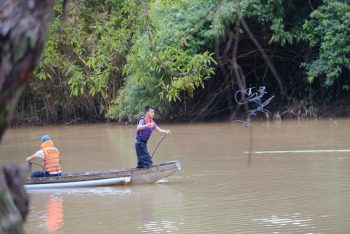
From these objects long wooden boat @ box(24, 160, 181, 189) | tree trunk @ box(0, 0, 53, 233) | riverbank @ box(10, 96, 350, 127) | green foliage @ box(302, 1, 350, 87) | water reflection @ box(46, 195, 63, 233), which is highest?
green foliage @ box(302, 1, 350, 87)

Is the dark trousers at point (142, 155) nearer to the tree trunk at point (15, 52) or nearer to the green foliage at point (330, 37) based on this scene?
the green foliage at point (330, 37)

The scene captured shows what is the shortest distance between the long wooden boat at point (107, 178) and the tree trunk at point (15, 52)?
11.2 m

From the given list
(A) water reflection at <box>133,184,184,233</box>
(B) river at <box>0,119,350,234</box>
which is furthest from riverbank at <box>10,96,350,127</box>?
(A) water reflection at <box>133,184,184,233</box>

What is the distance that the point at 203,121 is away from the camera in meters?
27.6

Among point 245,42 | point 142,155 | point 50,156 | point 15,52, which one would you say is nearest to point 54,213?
point 50,156

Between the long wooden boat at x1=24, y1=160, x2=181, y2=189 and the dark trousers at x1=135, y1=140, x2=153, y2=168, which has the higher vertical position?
the dark trousers at x1=135, y1=140, x2=153, y2=168

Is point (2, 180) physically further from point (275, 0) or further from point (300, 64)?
point (300, 64)

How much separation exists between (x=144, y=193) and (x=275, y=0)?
12044 mm

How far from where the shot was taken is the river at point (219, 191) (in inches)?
400

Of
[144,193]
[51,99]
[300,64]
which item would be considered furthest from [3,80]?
[51,99]

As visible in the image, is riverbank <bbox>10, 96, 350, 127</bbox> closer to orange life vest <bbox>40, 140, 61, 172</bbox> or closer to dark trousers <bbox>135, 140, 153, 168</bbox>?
dark trousers <bbox>135, 140, 153, 168</bbox>

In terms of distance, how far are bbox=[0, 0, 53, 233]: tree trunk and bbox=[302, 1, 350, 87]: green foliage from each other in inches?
823

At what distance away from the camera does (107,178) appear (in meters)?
13.9

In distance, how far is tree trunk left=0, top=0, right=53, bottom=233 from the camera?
7.78ft
